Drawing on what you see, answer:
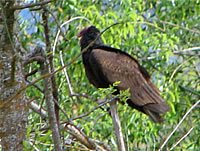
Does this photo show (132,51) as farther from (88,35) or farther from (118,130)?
(118,130)

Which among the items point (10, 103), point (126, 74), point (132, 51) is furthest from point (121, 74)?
point (10, 103)

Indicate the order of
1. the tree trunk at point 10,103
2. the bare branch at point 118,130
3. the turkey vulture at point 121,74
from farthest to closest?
the turkey vulture at point 121,74
the bare branch at point 118,130
the tree trunk at point 10,103

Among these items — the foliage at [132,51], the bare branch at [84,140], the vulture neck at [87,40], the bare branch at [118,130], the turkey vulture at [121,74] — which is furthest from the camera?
the vulture neck at [87,40]

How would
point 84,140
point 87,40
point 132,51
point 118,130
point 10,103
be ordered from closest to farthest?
point 10,103
point 84,140
point 118,130
point 87,40
point 132,51

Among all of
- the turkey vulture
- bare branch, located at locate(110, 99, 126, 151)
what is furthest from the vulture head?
bare branch, located at locate(110, 99, 126, 151)

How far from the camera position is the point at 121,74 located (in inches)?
165

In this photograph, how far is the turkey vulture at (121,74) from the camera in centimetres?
400

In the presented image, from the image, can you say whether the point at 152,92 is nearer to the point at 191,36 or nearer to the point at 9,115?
the point at 191,36

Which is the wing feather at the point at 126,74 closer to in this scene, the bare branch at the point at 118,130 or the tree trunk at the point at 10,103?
the bare branch at the point at 118,130

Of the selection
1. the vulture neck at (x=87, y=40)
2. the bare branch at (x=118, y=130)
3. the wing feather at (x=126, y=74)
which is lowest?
the bare branch at (x=118, y=130)

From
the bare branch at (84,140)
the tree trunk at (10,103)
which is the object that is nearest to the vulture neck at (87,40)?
the bare branch at (84,140)

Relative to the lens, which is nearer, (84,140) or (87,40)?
(84,140)

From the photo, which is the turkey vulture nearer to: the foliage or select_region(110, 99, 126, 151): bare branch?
the foliage

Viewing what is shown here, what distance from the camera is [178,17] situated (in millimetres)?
4762
